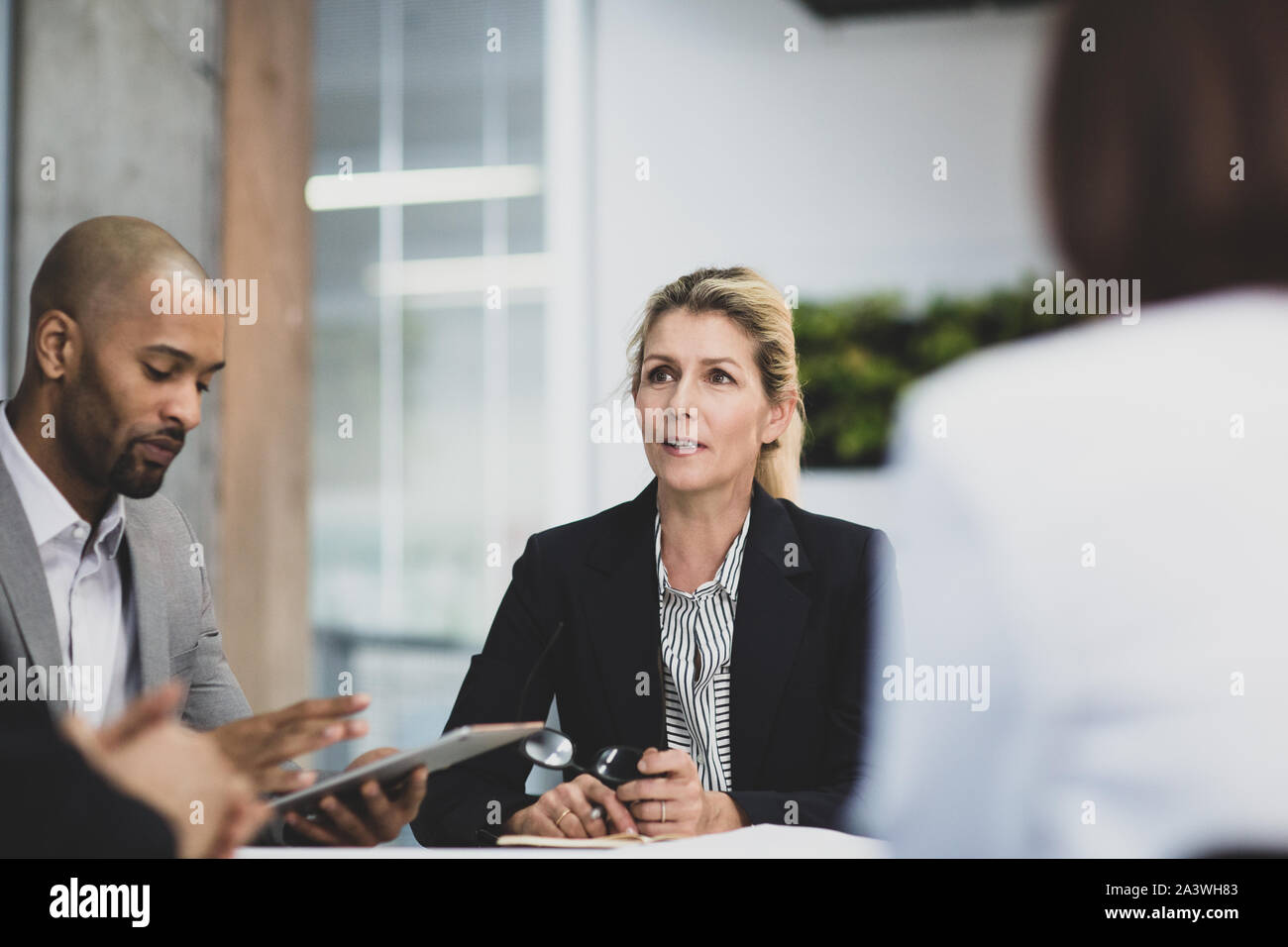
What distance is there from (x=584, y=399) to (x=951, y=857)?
1.60m

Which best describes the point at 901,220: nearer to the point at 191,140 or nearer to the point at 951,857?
the point at 191,140

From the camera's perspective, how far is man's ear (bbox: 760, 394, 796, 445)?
180 cm

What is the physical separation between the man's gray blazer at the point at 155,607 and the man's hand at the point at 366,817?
319 mm

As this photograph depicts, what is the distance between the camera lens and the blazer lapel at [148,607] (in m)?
1.65

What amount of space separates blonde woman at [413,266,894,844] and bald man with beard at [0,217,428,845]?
265 mm

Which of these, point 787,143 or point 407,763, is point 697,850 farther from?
point 787,143

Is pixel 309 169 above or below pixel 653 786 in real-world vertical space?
above

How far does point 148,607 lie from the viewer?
167cm

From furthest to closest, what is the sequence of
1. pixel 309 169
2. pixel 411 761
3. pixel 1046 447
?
pixel 309 169 → pixel 411 761 → pixel 1046 447

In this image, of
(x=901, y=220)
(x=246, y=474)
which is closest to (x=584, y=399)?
(x=246, y=474)

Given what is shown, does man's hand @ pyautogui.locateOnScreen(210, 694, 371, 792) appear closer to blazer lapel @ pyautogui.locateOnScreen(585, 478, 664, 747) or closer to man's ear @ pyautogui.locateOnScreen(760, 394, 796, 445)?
blazer lapel @ pyautogui.locateOnScreen(585, 478, 664, 747)

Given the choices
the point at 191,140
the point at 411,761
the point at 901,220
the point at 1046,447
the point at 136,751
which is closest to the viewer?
the point at 1046,447

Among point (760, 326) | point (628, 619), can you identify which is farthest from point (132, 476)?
point (760, 326)

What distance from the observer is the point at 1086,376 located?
0.91 metres
